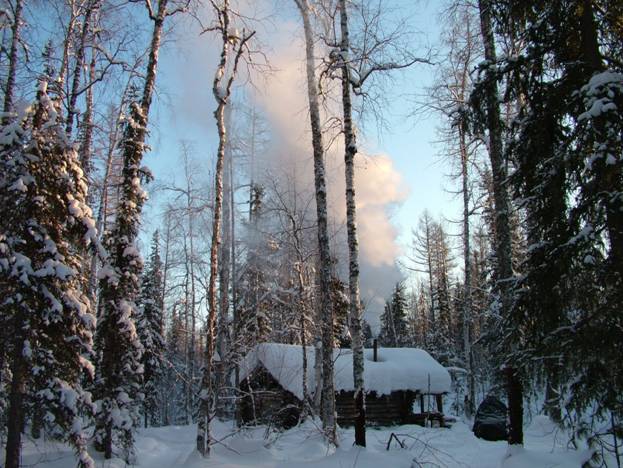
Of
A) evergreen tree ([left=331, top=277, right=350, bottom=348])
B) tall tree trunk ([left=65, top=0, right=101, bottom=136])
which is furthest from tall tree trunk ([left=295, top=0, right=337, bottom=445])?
evergreen tree ([left=331, top=277, right=350, bottom=348])

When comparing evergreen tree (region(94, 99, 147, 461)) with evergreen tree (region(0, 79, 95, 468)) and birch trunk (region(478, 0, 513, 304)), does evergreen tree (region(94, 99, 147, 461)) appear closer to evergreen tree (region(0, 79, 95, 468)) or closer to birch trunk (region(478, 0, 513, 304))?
evergreen tree (region(0, 79, 95, 468))

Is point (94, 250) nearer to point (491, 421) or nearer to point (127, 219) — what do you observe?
point (127, 219)

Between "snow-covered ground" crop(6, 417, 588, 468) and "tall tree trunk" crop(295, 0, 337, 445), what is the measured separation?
3.15 ft

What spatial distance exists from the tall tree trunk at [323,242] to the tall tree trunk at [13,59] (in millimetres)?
7741

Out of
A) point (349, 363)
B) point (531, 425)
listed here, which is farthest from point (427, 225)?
point (531, 425)

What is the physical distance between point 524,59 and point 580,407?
463 centimetres

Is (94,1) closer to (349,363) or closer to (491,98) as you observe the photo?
(491,98)

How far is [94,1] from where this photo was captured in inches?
541

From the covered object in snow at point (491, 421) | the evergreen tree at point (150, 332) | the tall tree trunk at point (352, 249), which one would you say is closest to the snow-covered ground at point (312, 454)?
the covered object in snow at point (491, 421)

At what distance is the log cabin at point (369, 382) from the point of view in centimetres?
2120

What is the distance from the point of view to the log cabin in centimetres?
2120

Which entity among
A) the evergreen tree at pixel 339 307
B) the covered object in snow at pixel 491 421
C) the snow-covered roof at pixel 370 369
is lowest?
the covered object in snow at pixel 491 421

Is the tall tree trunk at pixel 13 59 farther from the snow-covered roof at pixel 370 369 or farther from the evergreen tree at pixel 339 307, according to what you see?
the evergreen tree at pixel 339 307

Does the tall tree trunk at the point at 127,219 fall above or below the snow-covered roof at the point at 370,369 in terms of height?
above
